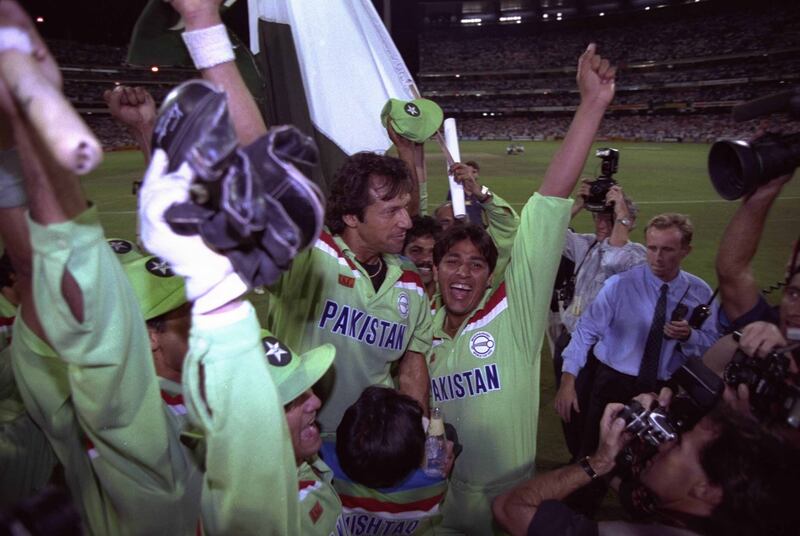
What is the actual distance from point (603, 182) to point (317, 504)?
4.11 meters

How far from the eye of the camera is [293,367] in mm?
1847

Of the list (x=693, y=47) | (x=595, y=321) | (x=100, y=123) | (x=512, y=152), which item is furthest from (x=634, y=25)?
(x=595, y=321)

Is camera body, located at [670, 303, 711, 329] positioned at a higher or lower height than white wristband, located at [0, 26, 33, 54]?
lower

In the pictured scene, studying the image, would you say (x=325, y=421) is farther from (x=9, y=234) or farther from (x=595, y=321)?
(x=595, y=321)

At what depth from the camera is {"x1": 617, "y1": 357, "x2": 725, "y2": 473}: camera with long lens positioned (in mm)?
2154

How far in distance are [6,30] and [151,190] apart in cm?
33

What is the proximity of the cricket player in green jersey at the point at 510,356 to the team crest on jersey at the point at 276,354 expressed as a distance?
1.27 meters

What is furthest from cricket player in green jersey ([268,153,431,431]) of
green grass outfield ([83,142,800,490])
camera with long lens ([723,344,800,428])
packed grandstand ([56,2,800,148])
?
packed grandstand ([56,2,800,148])

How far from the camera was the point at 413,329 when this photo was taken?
3248mm

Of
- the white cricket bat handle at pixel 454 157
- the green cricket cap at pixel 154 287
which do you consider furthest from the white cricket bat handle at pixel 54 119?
the white cricket bat handle at pixel 454 157

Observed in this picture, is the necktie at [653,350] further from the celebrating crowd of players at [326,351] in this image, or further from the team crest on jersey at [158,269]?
the team crest on jersey at [158,269]

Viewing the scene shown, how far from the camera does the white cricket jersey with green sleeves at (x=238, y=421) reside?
1169 millimetres

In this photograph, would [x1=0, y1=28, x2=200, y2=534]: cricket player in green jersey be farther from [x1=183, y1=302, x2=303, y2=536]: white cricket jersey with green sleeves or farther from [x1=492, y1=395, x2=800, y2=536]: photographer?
[x1=492, y1=395, x2=800, y2=536]: photographer

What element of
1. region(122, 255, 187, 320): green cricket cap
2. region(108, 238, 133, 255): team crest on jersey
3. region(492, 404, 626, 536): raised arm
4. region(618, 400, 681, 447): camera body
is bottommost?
region(492, 404, 626, 536): raised arm
